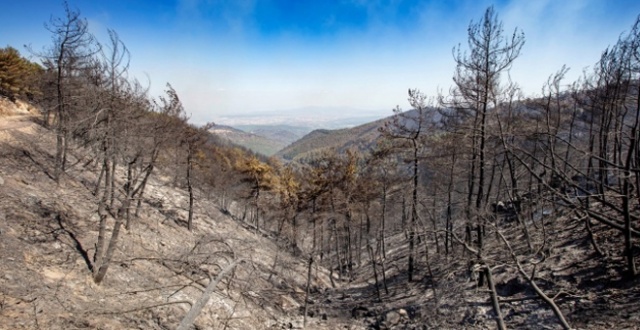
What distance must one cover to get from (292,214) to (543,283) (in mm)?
18645

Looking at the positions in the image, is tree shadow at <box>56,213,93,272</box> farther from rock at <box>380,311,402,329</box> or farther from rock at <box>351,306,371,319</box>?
rock at <box>351,306,371,319</box>

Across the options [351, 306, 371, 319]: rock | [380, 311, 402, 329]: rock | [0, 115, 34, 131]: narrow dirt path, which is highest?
[0, 115, 34, 131]: narrow dirt path

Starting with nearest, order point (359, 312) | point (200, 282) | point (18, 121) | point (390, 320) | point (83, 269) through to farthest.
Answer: point (83, 269), point (200, 282), point (390, 320), point (359, 312), point (18, 121)

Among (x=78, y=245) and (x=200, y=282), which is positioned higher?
(x=78, y=245)

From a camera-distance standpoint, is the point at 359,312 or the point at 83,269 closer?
the point at 83,269

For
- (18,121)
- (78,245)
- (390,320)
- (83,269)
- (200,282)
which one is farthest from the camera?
(18,121)

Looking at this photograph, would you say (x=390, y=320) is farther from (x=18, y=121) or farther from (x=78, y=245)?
(x=18, y=121)

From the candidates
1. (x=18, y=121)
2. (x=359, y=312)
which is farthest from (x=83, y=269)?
(x=18, y=121)

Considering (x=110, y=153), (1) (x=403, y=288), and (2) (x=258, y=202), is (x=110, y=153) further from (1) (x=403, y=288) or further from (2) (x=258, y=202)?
(2) (x=258, y=202)

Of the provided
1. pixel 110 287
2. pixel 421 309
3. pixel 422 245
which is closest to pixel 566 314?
pixel 421 309

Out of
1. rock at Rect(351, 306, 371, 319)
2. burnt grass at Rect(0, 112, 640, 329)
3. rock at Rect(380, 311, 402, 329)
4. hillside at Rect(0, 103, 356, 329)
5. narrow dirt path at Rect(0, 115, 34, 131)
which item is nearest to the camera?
hillside at Rect(0, 103, 356, 329)

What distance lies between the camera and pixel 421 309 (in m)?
15.4

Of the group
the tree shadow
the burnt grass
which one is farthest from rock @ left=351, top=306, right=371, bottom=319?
the tree shadow

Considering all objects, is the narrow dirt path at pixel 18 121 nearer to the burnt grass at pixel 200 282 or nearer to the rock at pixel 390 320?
the burnt grass at pixel 200 282
